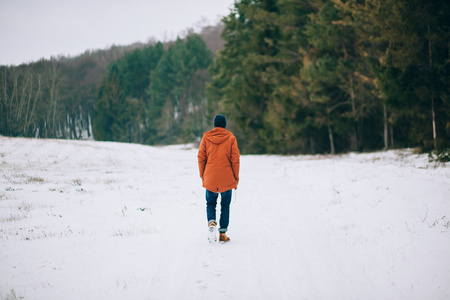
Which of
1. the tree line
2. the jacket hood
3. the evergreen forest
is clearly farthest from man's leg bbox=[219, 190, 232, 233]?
the tree line

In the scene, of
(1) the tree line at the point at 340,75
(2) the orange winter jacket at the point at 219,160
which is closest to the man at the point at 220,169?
(2) the orange winter jacket at the point at 219,160

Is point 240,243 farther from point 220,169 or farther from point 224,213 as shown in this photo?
point 220,169

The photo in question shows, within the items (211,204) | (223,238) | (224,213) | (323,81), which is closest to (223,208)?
(224,213)

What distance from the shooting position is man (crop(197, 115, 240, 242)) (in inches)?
214

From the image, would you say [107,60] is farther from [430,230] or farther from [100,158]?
[430,230]

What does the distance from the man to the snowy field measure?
514 millimetres

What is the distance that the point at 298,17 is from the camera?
25.2 meters

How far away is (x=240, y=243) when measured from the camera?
5.43m

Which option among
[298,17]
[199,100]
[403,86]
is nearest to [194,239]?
[403,86]

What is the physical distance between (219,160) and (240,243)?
58.9 inches

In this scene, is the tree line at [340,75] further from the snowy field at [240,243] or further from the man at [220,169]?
the man at [220,169]

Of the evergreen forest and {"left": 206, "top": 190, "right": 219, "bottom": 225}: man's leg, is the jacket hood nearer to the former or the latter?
{"left": 206, "top": 190, "right": 219, "bottom": 225}: man's leg

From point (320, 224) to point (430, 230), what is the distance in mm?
2028

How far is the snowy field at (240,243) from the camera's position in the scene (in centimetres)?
378
